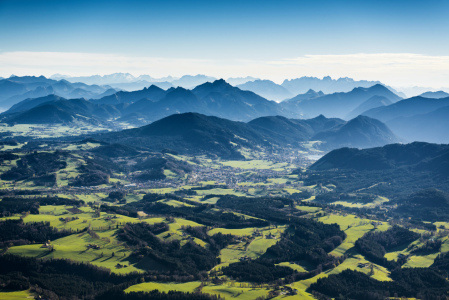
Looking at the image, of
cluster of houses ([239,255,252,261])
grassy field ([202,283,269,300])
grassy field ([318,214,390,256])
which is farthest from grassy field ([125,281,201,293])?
grassy field ([318,214,390,256])

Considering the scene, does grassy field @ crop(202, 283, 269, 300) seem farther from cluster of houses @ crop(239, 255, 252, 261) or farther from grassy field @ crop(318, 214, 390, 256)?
grassy field @ crop(318, 214, 390, 256)

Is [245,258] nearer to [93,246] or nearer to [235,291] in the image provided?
[235,291]

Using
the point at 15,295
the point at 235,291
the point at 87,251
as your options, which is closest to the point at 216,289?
the point at 235,291

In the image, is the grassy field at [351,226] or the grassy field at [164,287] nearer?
the grassy field at [164,287]

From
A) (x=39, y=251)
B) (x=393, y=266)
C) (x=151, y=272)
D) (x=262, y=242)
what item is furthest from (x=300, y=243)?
(x=39, y=251)

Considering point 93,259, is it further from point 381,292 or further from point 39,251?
point 381,292

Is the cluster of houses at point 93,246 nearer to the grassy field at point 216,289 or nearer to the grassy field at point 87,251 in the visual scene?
the grassy field at point 87,251

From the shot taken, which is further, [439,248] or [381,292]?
[439,248]

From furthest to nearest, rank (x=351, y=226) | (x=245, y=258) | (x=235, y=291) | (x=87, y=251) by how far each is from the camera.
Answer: (x=351, y=226) < (x=245, y=258) < (x=87, y=251) < (x=235, y=291)

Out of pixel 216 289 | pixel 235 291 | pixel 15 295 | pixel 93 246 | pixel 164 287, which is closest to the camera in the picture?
pixel 15 295

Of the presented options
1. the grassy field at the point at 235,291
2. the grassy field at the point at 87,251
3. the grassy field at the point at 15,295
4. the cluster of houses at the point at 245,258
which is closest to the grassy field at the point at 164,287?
the grassy field at the point at 235,291

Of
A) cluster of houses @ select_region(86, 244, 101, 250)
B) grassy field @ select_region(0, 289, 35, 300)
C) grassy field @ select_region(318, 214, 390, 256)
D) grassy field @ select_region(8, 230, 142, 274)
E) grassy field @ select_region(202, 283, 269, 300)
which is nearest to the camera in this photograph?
grassy field @ select_region(0, 289, 35, 300)
